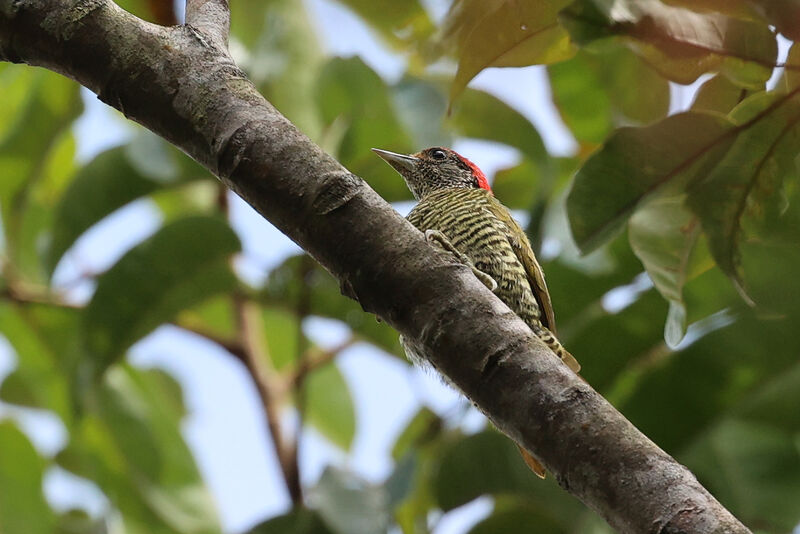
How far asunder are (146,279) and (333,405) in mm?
1309

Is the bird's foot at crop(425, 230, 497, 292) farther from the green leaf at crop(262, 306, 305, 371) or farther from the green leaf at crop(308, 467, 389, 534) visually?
the green leaf at crop(262, 306, 305, 371)

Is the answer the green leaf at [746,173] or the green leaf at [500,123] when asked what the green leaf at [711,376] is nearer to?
the green leaf at [500,123]

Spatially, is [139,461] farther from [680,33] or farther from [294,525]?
[680,33]

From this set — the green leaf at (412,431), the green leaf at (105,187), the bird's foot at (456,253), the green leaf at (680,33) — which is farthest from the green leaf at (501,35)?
the green leaf at (412,431)

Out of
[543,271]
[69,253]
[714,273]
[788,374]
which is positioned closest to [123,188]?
[69,253]

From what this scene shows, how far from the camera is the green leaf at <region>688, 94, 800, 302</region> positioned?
133cm

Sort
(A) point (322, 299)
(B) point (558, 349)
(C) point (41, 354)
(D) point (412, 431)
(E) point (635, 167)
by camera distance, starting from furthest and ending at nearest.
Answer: (C) point (41, 354) < (D) point (412, 431) < (A) point (322, 299) < (B) point (558, 349) < (E) point (635, 167)

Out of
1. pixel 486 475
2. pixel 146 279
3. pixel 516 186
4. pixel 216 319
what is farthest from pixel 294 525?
pixel 516 186

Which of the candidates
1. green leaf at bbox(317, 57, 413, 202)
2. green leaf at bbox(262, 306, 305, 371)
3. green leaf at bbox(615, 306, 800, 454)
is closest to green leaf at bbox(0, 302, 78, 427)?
green leaf at bbox(262, 306, 305, 371)

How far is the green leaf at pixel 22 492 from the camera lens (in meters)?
3.58

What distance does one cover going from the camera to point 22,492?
141 inches

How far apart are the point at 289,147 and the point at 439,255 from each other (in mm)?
269

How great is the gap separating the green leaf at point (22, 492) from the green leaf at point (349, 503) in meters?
1.38

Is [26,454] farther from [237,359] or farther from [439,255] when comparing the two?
[439,255]
